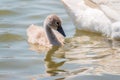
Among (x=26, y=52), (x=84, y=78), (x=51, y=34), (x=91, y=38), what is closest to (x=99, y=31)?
(x=91, y=38)

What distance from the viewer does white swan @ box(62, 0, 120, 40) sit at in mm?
9320

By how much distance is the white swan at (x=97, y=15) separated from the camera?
9.32 meters

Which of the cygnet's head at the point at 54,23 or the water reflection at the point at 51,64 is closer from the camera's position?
the water reflection at the point at 51,64

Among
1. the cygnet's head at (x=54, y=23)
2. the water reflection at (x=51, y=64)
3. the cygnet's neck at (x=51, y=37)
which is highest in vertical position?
the cygnet's head at (x=54, y=23)

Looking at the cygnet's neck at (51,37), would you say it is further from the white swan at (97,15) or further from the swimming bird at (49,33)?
the white swan at (97,15)

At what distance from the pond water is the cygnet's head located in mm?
269

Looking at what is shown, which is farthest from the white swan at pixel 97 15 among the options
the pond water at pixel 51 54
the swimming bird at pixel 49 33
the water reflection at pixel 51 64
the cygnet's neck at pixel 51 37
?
the water reflection at pixel 51 64

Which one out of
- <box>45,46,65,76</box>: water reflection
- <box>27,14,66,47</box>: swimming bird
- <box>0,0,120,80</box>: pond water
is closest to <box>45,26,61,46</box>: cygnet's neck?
<box>27,14,66,47</box>: swimming bird

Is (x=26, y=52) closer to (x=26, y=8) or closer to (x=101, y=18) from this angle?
(x=101, y=18)

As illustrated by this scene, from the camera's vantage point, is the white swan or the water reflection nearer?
Answer: the water reflection

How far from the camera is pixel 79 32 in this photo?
995 centimetres

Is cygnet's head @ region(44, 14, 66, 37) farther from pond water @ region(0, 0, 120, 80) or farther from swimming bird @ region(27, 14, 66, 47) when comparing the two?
pond water @ region(0, 0, 120, 80)

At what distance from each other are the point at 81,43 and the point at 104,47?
18.0 inches

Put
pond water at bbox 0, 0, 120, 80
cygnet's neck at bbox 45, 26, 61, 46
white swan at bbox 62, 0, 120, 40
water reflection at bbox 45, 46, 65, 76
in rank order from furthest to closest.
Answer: white swan at bbox 62, 0, 120, 40 < cygnet's neck at bbox 45, 26, 61, 46 < water reflection at bbox 45, 46, 65, 76 < pond water at bbox 0, 0, 120, 80
